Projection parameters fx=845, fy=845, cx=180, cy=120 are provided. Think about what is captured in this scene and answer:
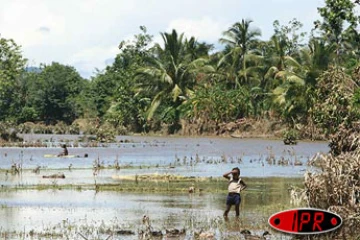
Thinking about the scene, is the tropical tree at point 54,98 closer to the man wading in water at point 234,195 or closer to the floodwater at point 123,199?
the floodwater at point 123,199

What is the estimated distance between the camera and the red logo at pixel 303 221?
43.8 ft

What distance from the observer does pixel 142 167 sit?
37.3m

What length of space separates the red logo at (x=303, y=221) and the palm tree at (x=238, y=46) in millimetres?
56265

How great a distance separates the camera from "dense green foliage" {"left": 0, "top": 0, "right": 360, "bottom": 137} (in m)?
60.3

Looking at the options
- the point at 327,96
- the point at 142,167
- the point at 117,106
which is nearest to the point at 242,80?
the point at 117,106

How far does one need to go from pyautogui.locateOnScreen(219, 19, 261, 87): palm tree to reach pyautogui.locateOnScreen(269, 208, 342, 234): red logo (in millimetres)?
56265

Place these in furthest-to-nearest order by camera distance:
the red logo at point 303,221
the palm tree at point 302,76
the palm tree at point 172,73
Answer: the palm tree at point 172,73 → the palm tree at point 302,76 → the red logo at point 303,221

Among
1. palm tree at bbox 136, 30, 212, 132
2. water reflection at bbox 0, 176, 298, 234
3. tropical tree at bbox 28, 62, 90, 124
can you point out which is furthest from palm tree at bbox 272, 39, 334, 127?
tropical tree at bbox 28, 62, 90, 124

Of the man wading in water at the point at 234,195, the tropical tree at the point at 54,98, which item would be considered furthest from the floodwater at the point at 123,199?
the tropical tree at the point at 54,98

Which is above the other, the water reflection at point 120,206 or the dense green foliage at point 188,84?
the dense green foliage at point 188,84

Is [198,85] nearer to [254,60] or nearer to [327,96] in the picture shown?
[254,60]

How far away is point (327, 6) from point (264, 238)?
640 centimetres

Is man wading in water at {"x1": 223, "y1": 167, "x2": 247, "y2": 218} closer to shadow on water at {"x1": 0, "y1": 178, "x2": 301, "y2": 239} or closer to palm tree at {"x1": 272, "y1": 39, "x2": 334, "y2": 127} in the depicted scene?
shadow on water at {"x1": 0, "y1": 178, "x2": 301, "y2": 239}

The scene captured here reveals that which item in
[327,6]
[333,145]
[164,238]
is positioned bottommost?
[164,238]
